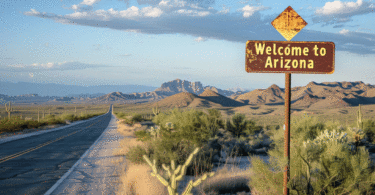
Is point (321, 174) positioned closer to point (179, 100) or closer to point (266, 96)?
point (179, 100)

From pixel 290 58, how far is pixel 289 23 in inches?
30.2

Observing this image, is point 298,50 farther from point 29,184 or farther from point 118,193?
point 29,184

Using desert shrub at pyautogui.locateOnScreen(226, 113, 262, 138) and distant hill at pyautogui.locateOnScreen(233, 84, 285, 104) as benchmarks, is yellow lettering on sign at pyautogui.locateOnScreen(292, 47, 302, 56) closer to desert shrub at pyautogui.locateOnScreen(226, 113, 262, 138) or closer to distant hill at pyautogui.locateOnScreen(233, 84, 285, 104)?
desert shrub at pyautogui.locateOnScreen(226, 113, 262, 138)

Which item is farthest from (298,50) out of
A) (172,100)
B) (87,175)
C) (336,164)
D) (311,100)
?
(172,100)

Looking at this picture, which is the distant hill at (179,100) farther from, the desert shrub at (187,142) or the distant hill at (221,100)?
the desert shrub at (187,142)

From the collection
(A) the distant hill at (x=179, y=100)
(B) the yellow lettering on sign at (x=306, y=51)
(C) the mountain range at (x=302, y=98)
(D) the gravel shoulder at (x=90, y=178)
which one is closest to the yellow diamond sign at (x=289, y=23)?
(B) the yellow lettering on sign at (x=306, y=51)

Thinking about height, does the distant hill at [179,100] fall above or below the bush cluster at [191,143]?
below

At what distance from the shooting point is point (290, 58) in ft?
17.0

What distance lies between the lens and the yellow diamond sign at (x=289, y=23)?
5345 millimetres

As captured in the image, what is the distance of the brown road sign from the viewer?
516cm

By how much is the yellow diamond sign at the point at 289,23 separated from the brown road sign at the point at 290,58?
0.28m

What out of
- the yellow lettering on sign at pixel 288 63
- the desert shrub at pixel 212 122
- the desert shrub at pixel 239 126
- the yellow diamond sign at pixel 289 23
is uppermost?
the yellow diamond sign at pixel 289 23

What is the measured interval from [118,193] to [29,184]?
149 inches

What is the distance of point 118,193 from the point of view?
6957 millimetres
